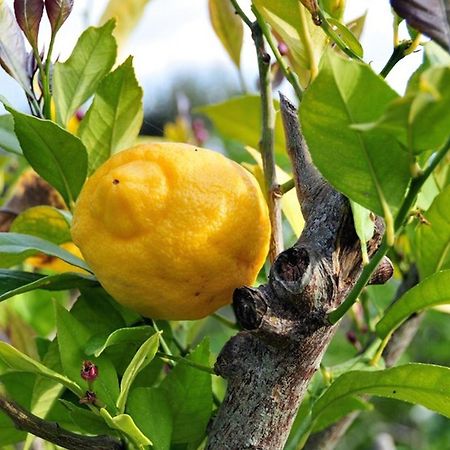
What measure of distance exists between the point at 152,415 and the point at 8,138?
29 centimetres

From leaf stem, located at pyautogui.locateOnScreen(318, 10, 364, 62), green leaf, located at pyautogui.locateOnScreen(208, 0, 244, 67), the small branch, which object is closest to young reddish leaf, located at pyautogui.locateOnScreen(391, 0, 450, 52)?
leaf stem, located at pyautogui.locateOnScreen(318, 10, 364, 62)

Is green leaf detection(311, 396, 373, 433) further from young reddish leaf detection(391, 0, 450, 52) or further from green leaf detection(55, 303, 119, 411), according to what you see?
young reddish leaf detection(391, 0, 450, 52)

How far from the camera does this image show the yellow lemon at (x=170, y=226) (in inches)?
21.7

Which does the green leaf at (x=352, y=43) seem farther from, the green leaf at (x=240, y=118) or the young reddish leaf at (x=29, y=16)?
the green leaf at (x=240, y=118)

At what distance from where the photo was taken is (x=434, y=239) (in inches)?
28.0

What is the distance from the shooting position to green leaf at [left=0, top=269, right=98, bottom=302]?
0.61 m

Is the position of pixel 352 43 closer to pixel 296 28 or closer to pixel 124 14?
pixel 296 28

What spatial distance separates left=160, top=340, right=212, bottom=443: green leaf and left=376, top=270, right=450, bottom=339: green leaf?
6.1 inches

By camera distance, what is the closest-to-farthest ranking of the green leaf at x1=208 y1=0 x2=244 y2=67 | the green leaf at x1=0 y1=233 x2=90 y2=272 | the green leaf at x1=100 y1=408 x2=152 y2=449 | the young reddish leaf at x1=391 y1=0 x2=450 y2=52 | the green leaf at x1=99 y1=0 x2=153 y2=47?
the young reddish leaf at x1=391 y1=0 x2=450 y2=52 → the green leaf at x1=100 y1=408 x2=152 y2=449 → the green leaf at x1=0 y1=233 x2=90 y2=272 → the green leaf at x1=208 y1=0 x2=244 y2=67 → the green leaf at x1=99 y1=0 x2=153 y2=47

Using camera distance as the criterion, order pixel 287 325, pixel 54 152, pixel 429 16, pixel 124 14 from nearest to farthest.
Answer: pixel 429 16
pixel 287 325
pixel 54 152
pixel 124 14

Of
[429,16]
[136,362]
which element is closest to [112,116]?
[136,362]

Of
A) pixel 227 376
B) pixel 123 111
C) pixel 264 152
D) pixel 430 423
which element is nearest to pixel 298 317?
pixel 227 376

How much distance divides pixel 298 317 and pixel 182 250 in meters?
0.09

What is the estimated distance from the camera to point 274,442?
558 millimetres
